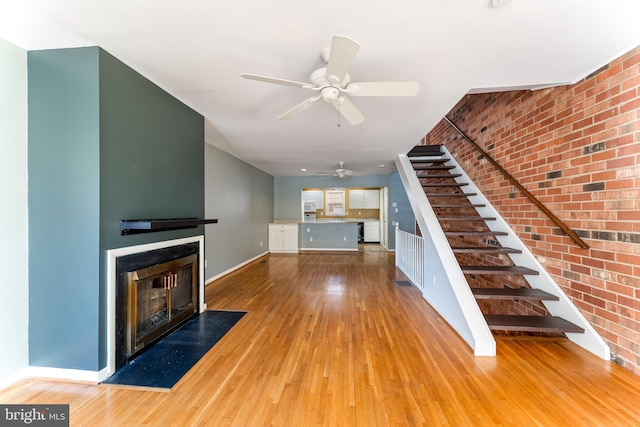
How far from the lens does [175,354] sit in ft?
7.10

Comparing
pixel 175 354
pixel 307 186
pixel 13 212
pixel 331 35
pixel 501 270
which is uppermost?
pixel 331 35

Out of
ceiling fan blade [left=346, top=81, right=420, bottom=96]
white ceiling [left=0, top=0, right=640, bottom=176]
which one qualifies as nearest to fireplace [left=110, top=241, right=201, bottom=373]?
white ceiling [left=0, top=0, right=640, bottom=176]

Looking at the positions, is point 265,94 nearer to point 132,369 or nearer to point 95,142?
point 95,142

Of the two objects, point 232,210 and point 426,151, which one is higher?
point 426,151

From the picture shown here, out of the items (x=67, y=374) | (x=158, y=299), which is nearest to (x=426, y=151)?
(x=158, y=299)

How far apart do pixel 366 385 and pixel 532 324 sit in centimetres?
164

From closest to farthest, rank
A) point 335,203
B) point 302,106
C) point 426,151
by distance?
point 302,106, point 426,151, point 335,203

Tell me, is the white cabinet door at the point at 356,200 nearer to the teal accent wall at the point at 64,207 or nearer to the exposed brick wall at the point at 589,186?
the exposed brick wall at the point at 589,186

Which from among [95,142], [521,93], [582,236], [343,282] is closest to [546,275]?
[582,236]

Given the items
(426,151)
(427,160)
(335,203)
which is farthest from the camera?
(335,203)

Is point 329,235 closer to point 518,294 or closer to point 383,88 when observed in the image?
point 518,294

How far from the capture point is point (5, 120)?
5.79 feet

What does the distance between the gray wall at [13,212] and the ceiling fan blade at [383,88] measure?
2347 millimetres

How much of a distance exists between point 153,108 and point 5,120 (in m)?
0.91
